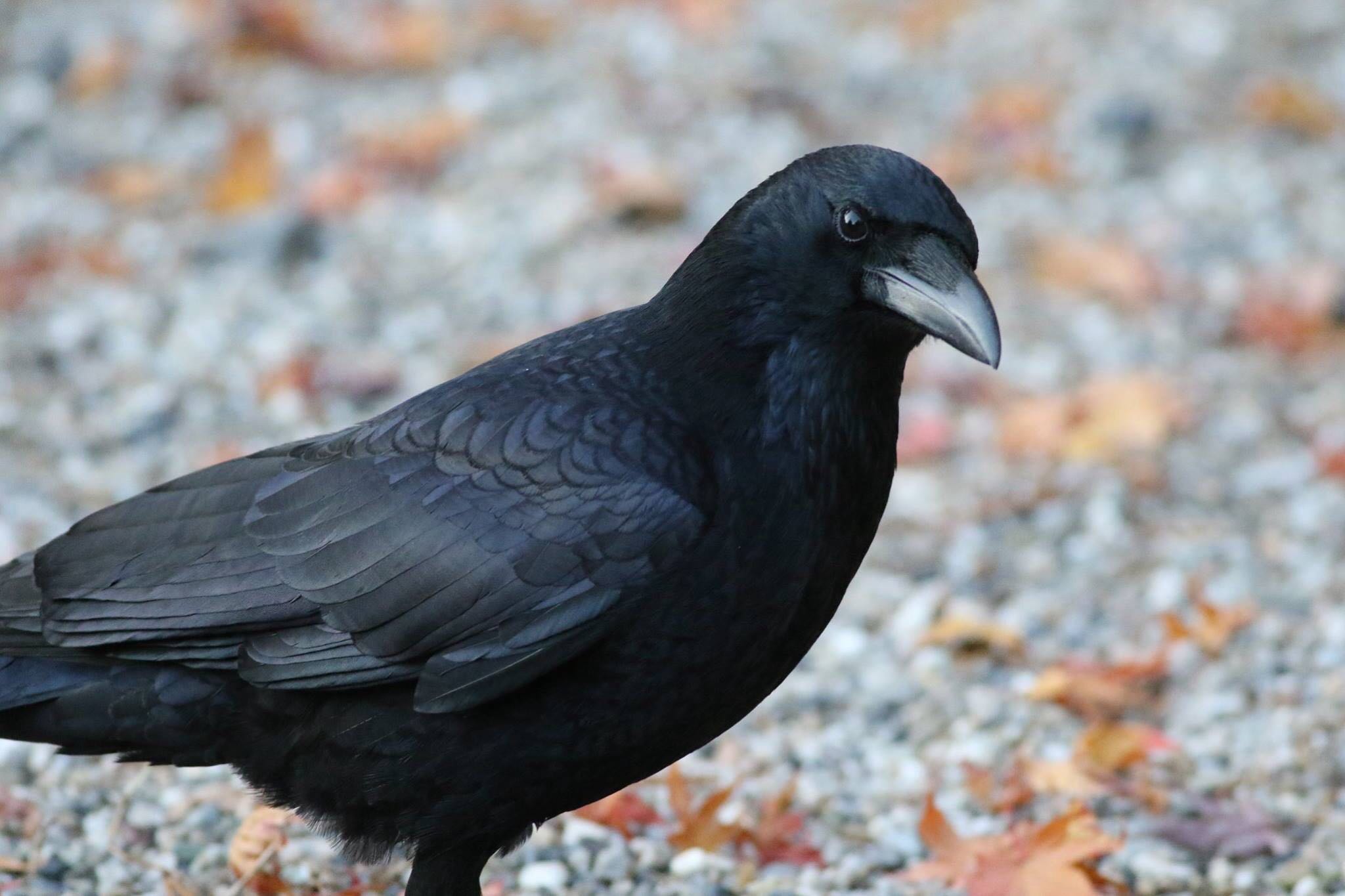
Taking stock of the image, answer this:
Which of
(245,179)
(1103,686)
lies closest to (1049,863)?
(1103,686)

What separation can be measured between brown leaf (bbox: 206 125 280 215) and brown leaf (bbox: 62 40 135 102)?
119 centimetres

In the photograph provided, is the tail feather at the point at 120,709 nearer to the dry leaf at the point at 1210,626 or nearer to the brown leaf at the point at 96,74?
the dry leaf at the point at 1210,626

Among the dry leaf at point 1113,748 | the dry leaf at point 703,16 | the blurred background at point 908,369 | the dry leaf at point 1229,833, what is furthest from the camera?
the dry leaf at point 703,16

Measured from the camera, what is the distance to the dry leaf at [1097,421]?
6500 mm

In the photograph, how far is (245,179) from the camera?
8.12 metres

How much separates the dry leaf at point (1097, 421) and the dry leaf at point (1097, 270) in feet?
2.84

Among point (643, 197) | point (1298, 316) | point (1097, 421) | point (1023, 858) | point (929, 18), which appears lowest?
point (1023, 858)

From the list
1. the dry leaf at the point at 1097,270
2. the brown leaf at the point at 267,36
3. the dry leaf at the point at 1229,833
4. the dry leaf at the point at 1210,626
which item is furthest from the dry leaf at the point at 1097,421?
the brown leaf at the point at 267,36

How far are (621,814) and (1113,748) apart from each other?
130 cm

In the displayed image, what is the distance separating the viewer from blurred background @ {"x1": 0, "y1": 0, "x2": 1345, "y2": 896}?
429 centimetres

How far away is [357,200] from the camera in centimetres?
808

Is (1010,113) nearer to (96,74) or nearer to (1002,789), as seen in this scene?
(96,74)

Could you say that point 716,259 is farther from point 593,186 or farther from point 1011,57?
point 1011,57

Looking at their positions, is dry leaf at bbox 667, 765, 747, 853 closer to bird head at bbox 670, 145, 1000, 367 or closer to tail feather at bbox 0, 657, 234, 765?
tail feather at bbox 0, 657, 234, 765
